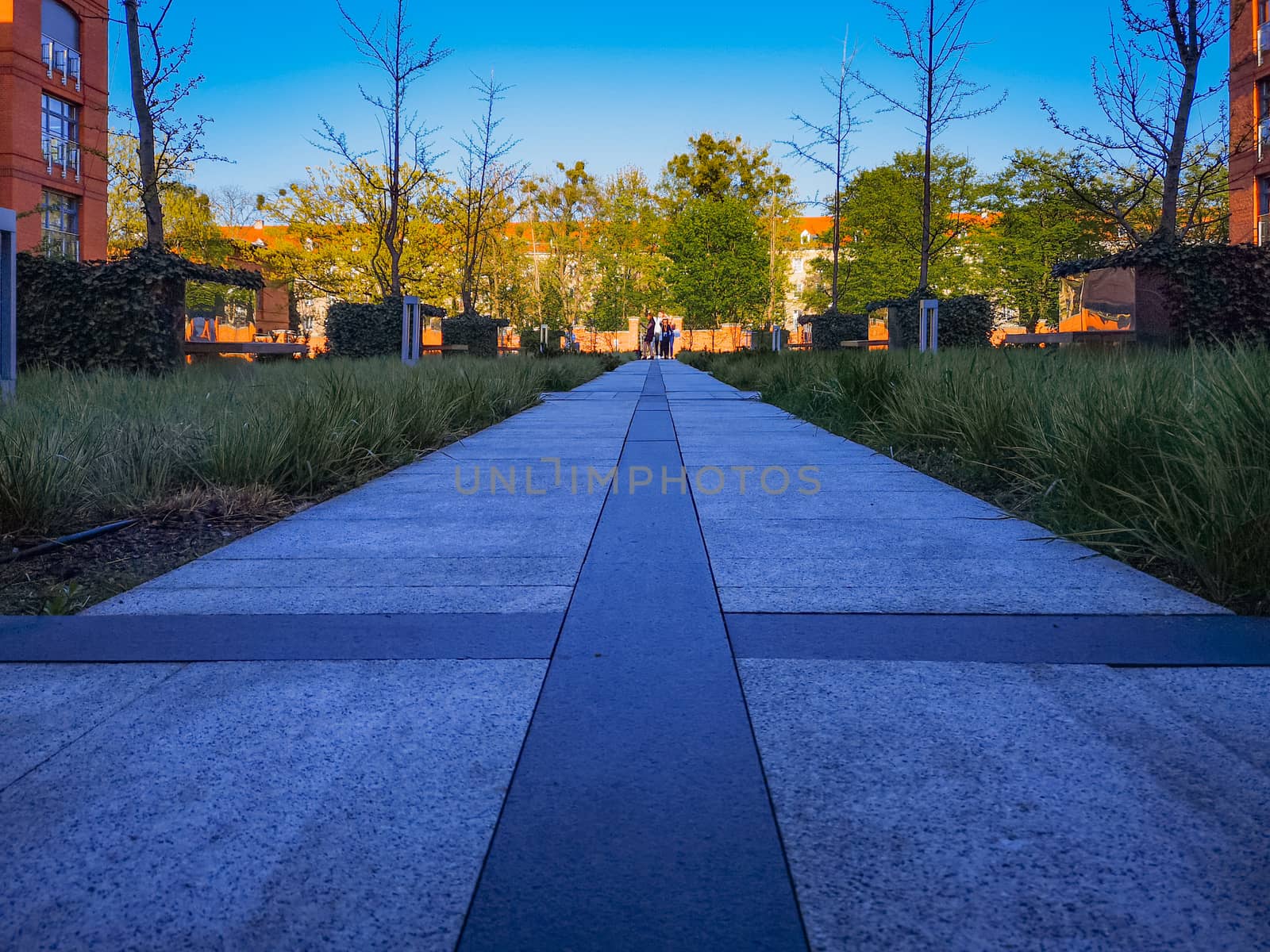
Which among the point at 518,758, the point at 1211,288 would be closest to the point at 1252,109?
the point at 1211,288

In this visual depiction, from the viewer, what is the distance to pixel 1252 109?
81.7 ft

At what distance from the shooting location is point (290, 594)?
127 inches

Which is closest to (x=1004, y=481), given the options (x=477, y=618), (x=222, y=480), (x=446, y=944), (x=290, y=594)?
(x=477, y=618)

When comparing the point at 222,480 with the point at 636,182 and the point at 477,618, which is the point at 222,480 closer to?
the point at 477,618

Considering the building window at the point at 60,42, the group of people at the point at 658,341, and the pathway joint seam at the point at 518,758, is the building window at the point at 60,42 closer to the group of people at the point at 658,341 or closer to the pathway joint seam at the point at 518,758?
the group of people at the point at 658,341

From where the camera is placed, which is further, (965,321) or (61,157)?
(61,157)

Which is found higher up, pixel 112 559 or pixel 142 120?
pixel 142 120

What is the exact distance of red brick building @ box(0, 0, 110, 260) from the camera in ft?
88.8

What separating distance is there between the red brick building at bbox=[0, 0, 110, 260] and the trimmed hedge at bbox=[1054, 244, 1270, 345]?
25.9 metres

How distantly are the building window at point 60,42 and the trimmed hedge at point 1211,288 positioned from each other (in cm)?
3082

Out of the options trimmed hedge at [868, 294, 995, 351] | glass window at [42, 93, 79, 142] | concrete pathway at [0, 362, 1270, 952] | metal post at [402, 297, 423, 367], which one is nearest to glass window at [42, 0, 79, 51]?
glass window at [42, 93, 79, 142]

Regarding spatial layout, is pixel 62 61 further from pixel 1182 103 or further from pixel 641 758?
A: pixel 641 758

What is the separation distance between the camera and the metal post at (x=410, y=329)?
15508mm

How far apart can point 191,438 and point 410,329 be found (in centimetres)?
1129
